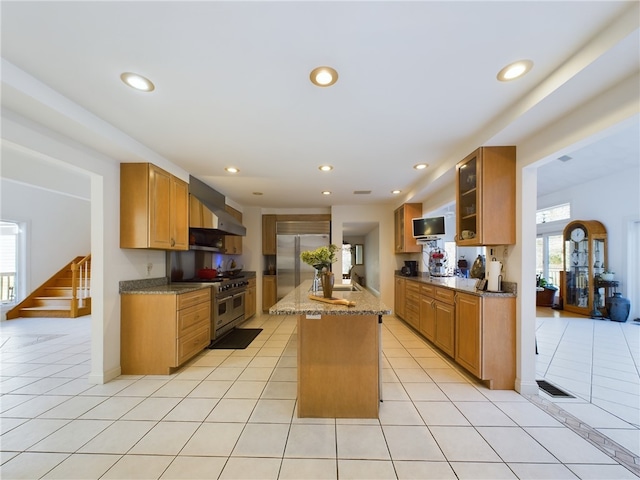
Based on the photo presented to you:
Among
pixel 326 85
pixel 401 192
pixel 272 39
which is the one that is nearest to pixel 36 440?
pixel 272 39

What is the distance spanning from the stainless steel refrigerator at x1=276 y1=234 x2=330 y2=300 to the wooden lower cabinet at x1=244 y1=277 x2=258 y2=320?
0.65m

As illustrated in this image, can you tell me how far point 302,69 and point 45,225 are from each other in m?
7.63

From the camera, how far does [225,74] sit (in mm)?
1718

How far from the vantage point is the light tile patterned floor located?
161 centimetres

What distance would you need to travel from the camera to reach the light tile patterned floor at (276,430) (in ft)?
5.28

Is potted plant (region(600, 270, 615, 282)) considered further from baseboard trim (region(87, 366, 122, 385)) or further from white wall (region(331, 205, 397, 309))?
baseboard trim (region(87, 366, 122, 385))

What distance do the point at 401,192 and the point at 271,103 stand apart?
11.5 ft

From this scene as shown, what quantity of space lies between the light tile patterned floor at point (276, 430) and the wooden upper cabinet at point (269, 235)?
3.42 metres

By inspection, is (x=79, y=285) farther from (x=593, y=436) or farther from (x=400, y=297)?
(x=593, y=436)

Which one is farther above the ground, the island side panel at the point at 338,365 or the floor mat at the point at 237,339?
the island side panel at the point at 338,365

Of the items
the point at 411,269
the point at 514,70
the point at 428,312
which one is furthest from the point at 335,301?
the point at 411,269

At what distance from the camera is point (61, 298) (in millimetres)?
5785

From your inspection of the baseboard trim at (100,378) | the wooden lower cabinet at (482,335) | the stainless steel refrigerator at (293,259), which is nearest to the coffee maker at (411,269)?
the stainless steel refrigerator at (293,259)

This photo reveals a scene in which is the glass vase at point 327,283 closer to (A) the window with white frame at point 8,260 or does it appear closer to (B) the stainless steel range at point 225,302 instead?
(B) the stainless steel range at point 225,302
